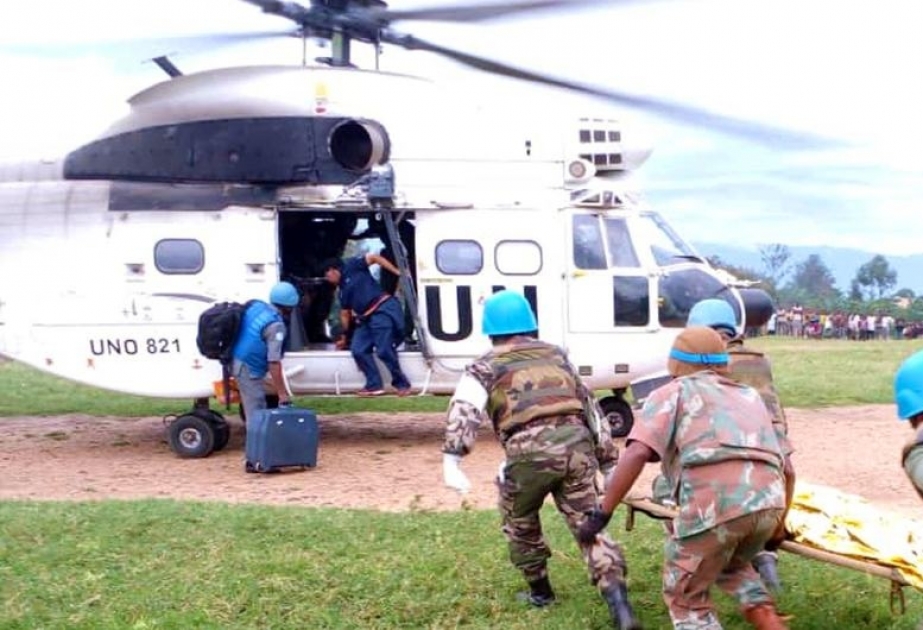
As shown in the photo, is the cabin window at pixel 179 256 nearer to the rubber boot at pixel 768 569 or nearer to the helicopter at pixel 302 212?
the helicopter at pixel 302 212

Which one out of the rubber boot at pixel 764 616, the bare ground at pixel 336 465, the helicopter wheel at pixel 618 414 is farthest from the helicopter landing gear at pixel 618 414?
the rubber boot at pixel 764 616

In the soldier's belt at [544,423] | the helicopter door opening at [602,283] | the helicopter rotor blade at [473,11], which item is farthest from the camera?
the helicopter door opening at [602,283]

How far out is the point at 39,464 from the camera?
33.4 ft

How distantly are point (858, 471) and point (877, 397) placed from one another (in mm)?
6730

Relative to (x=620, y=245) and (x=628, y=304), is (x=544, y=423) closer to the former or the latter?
(x=628, y=304)

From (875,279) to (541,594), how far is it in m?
98.8

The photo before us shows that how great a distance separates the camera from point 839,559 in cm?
455

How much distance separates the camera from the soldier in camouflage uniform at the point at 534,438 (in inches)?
199

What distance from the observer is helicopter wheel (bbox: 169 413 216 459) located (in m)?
10.4

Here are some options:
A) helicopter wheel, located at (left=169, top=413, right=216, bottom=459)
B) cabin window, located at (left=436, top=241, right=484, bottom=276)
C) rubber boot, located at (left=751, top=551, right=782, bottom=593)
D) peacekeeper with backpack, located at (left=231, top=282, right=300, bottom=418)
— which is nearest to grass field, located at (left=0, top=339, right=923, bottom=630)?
rubber boot, located at (left=751, top=551, right=782, bottom=593)

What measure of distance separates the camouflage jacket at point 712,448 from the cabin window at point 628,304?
668cm

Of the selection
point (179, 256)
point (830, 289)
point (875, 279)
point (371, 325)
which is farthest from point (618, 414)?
point (830, 289)

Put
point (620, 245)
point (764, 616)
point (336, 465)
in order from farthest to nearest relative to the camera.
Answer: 1. point (620, 245)
2. point (336, 465)
3. point (764, 616)

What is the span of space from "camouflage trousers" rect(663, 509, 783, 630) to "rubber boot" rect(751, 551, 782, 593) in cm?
132
